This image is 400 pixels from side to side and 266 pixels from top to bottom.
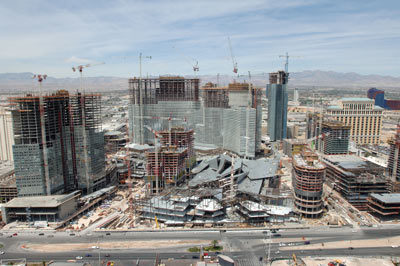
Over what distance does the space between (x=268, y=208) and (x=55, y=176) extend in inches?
2045

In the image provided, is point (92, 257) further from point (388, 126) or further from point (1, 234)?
point (388, 126)

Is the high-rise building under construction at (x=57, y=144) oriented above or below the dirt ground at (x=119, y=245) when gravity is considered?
above

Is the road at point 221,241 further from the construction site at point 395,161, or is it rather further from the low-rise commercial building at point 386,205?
the construction site at point 395,161

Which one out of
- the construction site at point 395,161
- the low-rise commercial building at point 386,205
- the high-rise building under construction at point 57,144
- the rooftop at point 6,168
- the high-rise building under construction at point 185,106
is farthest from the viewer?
the high-rise building under construction at point 185,106

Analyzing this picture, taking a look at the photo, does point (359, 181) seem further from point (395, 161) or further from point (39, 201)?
point (39, 201)

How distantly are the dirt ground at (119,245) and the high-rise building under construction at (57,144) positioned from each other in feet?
59.9

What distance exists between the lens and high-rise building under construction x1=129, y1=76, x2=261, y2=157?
123 metres

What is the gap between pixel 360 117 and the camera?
433 ft

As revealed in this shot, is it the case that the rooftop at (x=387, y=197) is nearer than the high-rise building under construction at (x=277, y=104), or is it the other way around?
the rooftop at (x=387, y=197)

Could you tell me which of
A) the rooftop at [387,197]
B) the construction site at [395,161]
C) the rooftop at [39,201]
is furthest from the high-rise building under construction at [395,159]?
the rooftop at [39,201]

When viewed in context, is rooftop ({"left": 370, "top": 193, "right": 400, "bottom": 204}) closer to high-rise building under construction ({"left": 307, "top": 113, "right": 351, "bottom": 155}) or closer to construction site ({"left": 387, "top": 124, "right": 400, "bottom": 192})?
construction site ({"left": 387, "top": 124, "right": 400, "bottom": 192})

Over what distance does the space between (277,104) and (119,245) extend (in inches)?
3814

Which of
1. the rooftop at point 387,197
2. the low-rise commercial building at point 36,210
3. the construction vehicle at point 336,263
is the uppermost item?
the rooftop at point 387,197

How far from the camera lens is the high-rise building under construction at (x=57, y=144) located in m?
71.1
